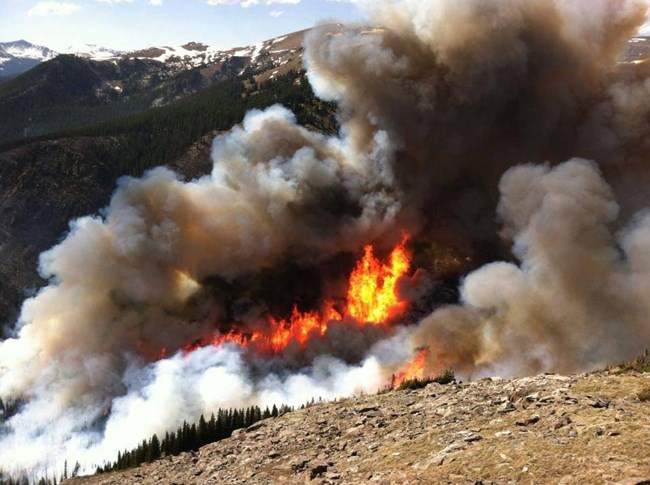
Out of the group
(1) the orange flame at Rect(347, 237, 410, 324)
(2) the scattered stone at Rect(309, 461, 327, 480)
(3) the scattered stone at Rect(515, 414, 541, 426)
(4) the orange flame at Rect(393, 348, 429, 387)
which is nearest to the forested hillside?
(1) the orange flame at Rect(347, 237, 410, 324)

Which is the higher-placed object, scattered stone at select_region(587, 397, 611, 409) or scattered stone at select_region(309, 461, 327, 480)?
scattered stone at select_region(587, 397, 611, 409)

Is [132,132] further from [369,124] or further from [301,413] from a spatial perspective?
[301,413]

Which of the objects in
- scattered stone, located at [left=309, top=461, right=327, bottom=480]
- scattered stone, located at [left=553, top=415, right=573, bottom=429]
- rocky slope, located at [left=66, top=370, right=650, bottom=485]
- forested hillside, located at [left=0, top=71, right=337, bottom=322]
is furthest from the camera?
forested hillside, located at [left=0, top=71, right=337, bottom=322]

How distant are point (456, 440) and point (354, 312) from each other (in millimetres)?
45535

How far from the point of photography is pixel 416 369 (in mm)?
51219

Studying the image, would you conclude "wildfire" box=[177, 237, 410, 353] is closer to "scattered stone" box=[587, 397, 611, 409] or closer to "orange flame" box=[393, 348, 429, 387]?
"orange flame" box=[393, 348, 429, 387]

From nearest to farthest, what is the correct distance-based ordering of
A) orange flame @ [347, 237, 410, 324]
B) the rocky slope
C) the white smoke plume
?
the rocky slope
the white smoke plume
orange flame @ [347, 237, 410, 324]

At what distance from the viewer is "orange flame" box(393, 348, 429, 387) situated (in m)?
49.5

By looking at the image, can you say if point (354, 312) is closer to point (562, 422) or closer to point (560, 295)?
point (560, 295)

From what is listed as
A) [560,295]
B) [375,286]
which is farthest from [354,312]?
[560,295]

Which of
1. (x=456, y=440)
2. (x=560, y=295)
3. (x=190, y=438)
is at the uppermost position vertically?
(x=560, y=295)

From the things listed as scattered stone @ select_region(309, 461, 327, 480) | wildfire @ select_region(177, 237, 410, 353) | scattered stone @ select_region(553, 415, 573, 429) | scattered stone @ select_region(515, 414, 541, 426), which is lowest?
scattered stone @ select_region(309, 461, 327, 480)

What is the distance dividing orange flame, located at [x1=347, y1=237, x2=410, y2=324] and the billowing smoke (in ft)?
6.25

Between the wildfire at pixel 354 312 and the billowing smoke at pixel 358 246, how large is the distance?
150cm
